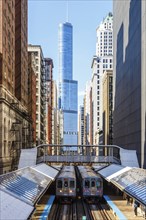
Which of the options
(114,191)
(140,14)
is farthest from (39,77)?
(114,191)

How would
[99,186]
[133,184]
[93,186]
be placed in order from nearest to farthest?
[133,184], [93,186], [99,186]

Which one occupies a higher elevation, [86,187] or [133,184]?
[133,184]

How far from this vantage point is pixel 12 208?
19953 millimetres

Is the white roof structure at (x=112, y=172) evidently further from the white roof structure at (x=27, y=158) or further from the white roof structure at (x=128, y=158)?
the white roof structure at (x=27, y=158)

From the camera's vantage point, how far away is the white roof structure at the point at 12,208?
1833 centimetres

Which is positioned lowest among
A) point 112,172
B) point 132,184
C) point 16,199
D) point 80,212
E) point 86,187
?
point 80,212

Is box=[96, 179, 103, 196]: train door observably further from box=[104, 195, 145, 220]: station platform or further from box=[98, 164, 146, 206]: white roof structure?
box=[104, 195, 145, 220]: station platform

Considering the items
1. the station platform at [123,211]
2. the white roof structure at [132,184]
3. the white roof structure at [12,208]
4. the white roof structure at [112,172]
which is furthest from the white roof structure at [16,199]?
the white roof structure at [112,172]

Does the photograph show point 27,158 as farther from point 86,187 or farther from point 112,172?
point 86,187

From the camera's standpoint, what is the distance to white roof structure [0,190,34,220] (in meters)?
18.3

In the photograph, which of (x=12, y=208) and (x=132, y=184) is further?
(x=132, y=184)

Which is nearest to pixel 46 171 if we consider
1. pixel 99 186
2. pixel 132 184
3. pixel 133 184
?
pixel 99 186

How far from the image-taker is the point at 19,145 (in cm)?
8081

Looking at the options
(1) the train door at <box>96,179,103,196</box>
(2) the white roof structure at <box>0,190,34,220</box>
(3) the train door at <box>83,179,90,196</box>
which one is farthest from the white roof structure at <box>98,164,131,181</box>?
(2) the white roof structure at <box>0,190,34,220</box>
